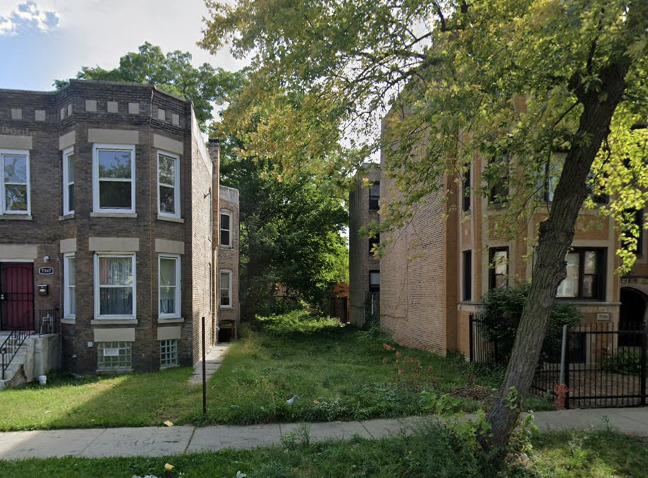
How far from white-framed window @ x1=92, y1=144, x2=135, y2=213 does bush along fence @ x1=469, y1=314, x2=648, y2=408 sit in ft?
32.0

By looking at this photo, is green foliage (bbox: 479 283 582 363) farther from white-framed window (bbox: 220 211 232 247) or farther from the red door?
white-framed window (bbox: 220 211 232 247)

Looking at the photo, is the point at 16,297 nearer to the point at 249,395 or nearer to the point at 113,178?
the point at 113,178

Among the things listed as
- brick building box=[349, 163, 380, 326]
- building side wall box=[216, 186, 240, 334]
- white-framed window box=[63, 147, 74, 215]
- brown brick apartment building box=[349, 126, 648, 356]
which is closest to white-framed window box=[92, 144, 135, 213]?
white-framed window box=[63, 147, 74, 215]

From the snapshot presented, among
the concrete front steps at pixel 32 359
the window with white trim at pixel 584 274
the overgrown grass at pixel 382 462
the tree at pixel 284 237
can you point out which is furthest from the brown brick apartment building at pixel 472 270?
the concrete front steps at pixel 32 359

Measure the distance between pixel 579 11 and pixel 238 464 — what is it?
6.25 metres

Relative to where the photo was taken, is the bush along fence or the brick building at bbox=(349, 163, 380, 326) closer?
the bush along fence

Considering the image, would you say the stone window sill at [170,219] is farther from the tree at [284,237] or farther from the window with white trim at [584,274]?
the tree at [284,237]

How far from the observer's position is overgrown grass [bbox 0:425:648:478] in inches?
190

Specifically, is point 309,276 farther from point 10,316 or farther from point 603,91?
point 603,91

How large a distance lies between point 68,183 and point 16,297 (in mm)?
3610

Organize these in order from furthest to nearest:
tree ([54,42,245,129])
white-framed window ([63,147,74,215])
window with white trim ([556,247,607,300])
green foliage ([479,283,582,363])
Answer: tree ([54,42,245,129]) < window with white trim ([556,247,607,300]) < white-framed window ([63,147,74,215]) < green foliage ([479,283,582,363])

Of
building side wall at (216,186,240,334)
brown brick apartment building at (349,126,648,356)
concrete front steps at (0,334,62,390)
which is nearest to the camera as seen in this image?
concrete front steps at (0,334,62,390)

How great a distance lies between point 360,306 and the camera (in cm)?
2605

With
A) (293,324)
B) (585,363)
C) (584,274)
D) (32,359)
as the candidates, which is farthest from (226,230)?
(585,363)
